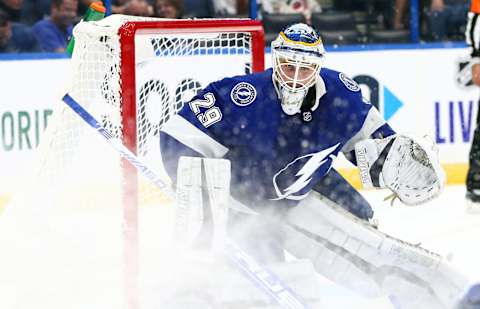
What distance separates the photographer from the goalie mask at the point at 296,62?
2.93m

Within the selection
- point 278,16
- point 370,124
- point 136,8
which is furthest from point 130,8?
point 370,124

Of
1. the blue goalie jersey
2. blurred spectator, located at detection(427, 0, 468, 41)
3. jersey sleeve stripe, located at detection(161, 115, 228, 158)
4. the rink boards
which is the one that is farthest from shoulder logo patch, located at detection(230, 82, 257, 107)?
blurred spectator, located at detection(427, 0, 468, 41)

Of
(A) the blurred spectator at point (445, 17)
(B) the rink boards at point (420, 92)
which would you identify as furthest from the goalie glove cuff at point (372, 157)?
(A) the blurred spectator at point (445, 17)

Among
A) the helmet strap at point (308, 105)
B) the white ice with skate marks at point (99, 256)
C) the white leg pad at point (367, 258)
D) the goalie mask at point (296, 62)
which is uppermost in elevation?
the goalie mask at point (296, 62)

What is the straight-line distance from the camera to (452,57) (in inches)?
225

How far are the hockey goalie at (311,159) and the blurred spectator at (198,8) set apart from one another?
2515 millimetres

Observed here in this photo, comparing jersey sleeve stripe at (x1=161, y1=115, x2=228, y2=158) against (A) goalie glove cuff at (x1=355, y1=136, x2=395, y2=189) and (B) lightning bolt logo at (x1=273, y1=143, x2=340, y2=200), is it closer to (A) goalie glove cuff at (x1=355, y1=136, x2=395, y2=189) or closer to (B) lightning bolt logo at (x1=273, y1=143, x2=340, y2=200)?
(B) lightning bolt logo at (x1=273, y1=143, x2=340, y2=200)

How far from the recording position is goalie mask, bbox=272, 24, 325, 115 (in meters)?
2.93

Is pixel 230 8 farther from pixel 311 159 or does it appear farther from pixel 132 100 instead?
pixel 311 159

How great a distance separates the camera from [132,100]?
3242 millimetres

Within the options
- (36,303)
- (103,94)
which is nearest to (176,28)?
(103,94)

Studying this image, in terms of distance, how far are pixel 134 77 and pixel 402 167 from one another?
32.0 inches

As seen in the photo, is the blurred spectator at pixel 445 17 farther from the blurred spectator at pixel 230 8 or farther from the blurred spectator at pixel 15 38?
the blurred spectator at pixel 15 38

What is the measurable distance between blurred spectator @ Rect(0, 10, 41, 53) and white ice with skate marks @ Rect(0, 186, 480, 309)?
0.99 metres
